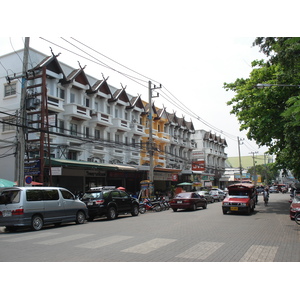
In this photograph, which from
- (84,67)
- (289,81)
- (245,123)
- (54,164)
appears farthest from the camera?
(84,67)

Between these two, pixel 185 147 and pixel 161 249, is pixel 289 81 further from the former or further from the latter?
pixel 185 147

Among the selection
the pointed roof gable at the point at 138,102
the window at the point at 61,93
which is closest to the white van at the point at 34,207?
the window at the point at 61,93

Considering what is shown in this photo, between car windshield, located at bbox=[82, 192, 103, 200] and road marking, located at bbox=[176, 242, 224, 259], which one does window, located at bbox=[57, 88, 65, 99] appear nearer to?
car windshield, located at bbox=[82, 192, 103, 200]

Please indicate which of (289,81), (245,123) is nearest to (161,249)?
(289,81)

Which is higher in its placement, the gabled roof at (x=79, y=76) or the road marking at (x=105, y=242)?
the gabled roof at (x=79, y=76)

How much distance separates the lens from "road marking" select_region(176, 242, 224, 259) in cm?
790

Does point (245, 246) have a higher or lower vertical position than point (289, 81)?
lower

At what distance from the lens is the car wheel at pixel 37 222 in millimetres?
13330

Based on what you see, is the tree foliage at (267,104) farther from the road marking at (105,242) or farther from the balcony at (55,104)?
the balcony at (55,104)

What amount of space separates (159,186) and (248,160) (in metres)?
73.5

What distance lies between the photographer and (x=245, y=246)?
9219mm

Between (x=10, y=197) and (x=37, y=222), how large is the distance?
5.10 ft

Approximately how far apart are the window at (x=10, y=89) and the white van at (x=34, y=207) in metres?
12.7

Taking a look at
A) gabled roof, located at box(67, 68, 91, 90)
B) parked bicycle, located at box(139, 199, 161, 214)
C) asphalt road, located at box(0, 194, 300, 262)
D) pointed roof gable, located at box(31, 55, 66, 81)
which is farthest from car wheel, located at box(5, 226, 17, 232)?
gabled roof, located at box(67, 68, 91, 90)
